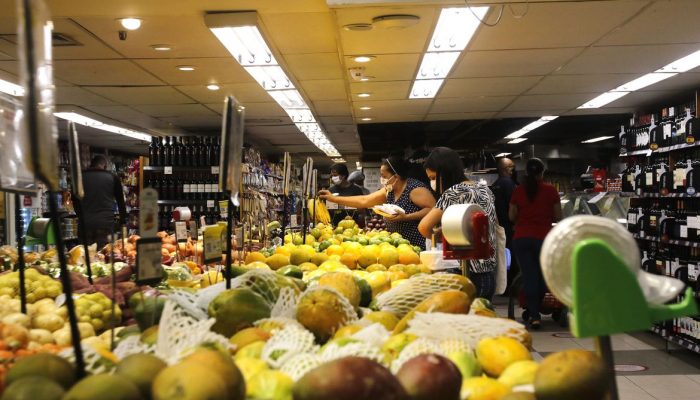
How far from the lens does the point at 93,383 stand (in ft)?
2.99

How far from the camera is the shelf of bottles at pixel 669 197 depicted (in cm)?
616

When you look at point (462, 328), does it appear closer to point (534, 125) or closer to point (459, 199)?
point (459, 199)

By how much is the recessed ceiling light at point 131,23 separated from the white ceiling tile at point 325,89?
246 centimetres

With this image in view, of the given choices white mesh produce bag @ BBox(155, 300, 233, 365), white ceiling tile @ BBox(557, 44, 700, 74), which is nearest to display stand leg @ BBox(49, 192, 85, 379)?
white mesh produce bag @ BBox(155, 300, 233, 365)

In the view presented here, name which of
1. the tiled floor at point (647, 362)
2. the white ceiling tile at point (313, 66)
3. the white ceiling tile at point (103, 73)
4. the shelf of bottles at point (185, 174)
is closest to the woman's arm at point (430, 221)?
the tiled floor at point (647, 362)

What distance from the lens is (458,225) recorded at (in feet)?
7.62

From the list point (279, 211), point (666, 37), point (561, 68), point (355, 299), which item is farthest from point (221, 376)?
point (279, 211)

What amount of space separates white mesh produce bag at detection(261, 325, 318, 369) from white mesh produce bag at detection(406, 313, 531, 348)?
23 cm

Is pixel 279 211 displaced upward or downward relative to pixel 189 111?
downward

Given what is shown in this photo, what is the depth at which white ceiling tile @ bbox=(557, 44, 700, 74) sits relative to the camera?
18.3 feet

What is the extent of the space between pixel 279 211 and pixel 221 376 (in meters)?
13.4

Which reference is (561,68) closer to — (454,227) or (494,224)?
(494,224)

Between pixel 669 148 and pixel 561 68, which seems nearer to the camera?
pixel 561 68

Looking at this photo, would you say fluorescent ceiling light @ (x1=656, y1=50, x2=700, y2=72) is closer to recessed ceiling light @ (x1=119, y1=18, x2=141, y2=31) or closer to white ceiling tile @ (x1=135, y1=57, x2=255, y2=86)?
white ceiling tile @ (x1=135, y1=57, x2=255, y2=86)
